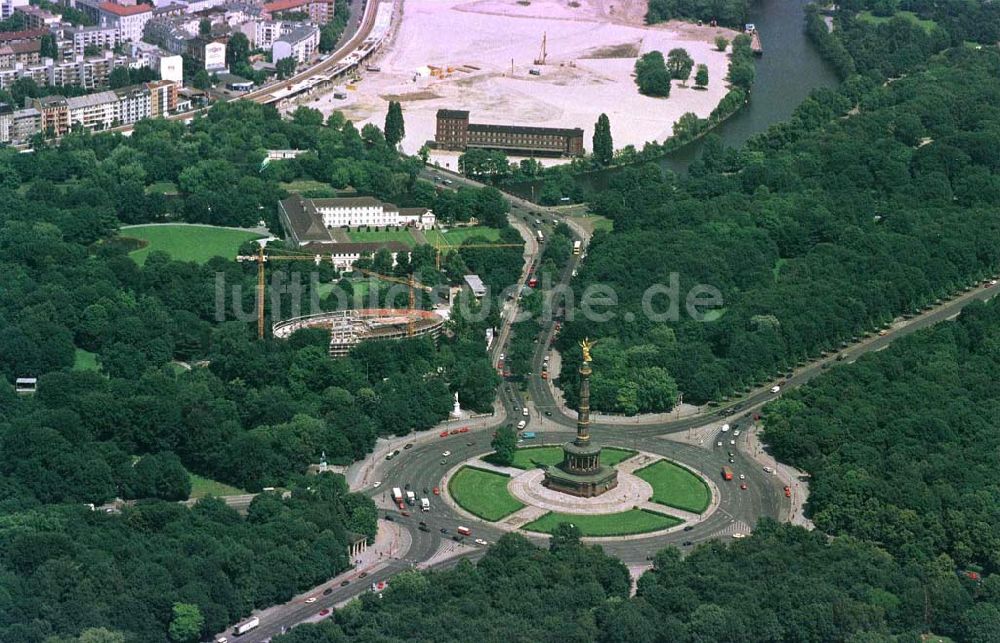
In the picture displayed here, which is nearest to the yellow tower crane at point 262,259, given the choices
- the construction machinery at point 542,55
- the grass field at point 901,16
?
the construction machinery at point 542,55

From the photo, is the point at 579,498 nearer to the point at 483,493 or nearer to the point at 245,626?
the point at 483,493

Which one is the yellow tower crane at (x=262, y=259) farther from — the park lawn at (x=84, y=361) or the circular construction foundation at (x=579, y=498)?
the circular construction foundation at (x=579, y=498)

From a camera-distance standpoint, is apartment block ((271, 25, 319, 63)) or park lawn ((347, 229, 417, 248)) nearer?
park lawn ((347, 229, 417, 248))

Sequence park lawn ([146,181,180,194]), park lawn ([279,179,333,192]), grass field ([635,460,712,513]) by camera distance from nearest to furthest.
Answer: grass field ([635,460,712,513]) → park lawn ([146,181,180,194]) → park lawn ([279,179,333,192])

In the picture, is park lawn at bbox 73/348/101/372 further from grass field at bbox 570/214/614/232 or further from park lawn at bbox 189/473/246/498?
grass field at bbox 570/214/614/232

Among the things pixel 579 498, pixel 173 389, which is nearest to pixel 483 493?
pixel 579 498

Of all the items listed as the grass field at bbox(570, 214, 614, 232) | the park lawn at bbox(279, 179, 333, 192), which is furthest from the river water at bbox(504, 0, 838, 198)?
the park lawn at bbox(279, 179, 333, 192)
